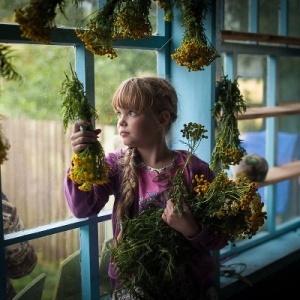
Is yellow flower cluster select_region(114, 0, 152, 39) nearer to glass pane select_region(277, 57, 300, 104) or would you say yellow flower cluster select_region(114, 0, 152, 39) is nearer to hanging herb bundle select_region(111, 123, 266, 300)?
hanging herb bundle select_region(111, 123, 266, 300)

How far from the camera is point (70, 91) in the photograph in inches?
56.4

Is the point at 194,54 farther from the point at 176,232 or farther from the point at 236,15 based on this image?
the point at 236,15

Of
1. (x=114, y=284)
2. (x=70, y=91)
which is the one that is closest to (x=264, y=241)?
(x=114, y=284)

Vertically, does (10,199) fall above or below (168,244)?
above

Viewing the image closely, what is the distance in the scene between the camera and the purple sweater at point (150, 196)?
1657 mm

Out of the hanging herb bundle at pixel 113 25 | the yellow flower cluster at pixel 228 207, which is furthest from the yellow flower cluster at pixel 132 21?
the yellow flower cluster at pixel 228 207

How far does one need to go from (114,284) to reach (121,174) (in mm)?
381

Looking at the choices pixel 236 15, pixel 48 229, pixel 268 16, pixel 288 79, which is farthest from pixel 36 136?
pixel 288 79

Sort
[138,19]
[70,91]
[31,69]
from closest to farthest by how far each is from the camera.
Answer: [70,91], [138,19], [31,69]

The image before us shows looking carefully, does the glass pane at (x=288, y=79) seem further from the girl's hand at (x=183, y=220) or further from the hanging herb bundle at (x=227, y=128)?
the girl's hand at (x=183, y=220)

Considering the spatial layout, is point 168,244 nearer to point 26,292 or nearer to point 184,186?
point 184,186

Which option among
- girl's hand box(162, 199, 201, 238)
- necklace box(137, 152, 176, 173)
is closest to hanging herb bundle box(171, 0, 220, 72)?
necklace box(137, 152, 176, 173)

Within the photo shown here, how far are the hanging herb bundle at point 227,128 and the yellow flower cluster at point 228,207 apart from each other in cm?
22

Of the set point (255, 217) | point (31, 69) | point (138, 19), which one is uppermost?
point (138, 19)
